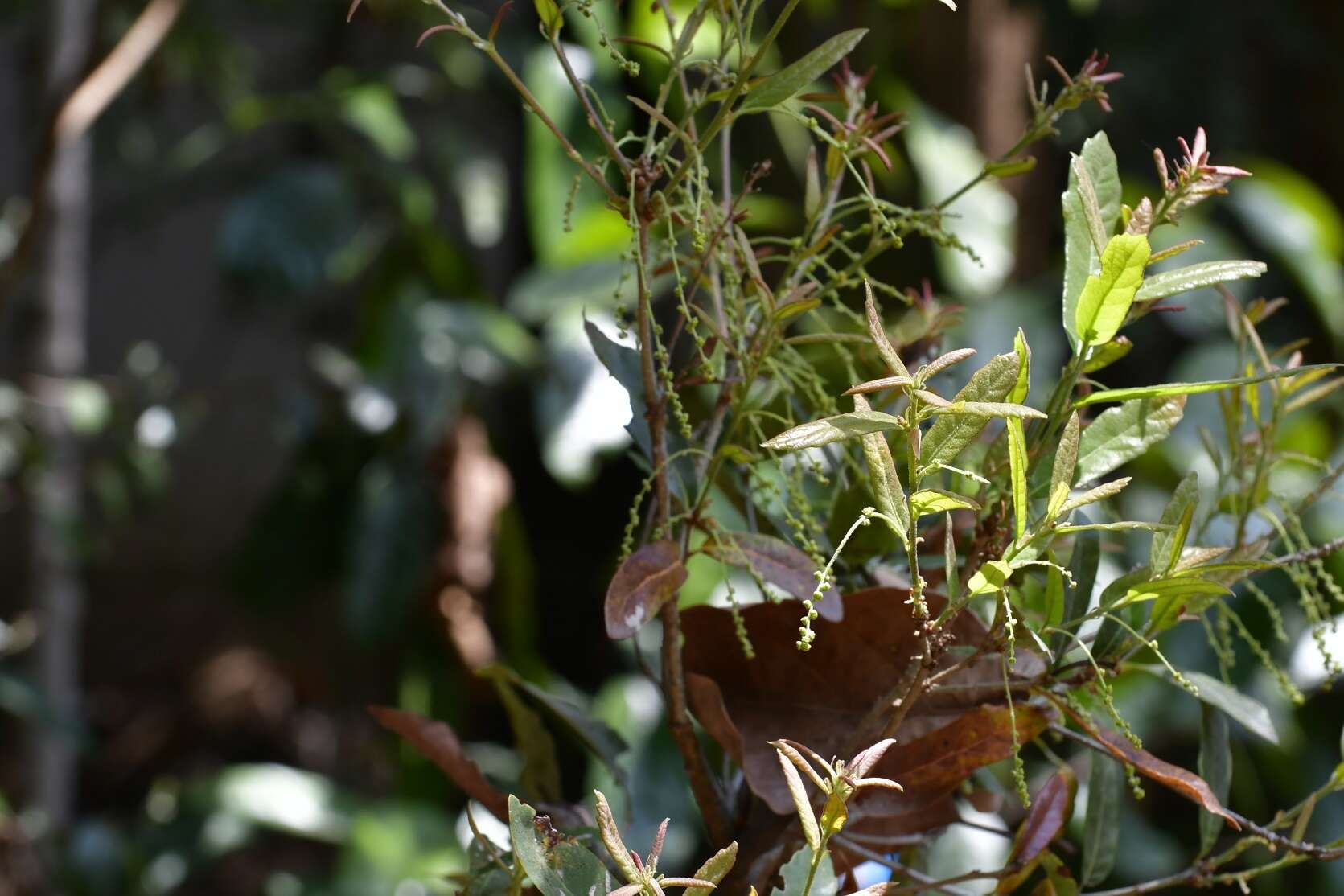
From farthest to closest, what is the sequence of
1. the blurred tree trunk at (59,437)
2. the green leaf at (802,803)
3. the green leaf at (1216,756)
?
the blurred tree trunk at (59,437) < the green leaf at (1216,756) < the green leaf at (802,803)

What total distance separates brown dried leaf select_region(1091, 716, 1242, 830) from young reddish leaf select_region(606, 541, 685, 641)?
0.10m

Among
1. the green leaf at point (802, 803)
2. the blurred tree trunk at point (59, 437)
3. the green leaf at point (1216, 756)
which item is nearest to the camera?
the green leaf at point (802, 803)

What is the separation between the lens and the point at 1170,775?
27cm

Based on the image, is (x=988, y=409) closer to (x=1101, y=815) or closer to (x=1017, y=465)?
(x=1017, y=465)

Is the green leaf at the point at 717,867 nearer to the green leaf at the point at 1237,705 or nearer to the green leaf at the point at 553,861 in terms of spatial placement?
the green leaf at the point at 553,861

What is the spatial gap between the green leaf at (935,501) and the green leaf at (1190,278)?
60 mm

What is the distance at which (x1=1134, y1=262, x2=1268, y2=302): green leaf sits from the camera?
247 mm

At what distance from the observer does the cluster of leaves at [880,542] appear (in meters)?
0.24

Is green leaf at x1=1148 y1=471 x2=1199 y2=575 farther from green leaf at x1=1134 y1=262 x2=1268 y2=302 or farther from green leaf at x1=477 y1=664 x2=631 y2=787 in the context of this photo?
green leaf at x1=477 y1=664 x2=631 y2=787

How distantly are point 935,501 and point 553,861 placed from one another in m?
0.11

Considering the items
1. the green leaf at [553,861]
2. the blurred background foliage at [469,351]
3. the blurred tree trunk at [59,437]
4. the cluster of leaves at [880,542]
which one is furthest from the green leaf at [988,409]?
the blurred tree trunk at [59,437]

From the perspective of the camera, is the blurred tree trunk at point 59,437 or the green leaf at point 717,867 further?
the blurred tree trunk at point 59,437

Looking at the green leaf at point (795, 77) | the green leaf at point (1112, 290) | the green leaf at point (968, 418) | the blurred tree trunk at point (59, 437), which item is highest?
the green leaf at point (795, 77)

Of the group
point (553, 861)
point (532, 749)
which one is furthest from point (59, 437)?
point (553, 861)
